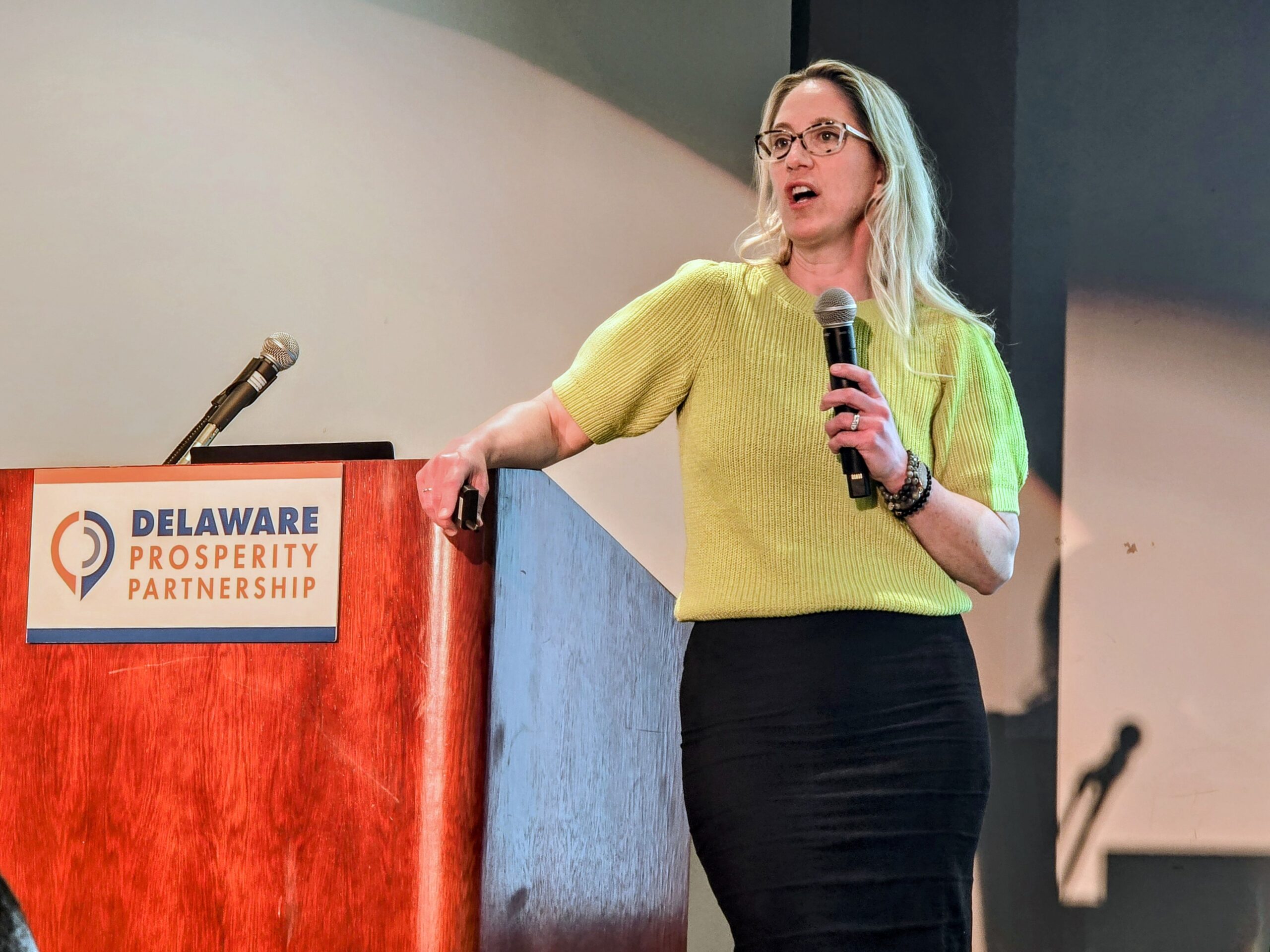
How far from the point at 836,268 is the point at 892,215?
0.10 meters

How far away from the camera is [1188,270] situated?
2613 mm

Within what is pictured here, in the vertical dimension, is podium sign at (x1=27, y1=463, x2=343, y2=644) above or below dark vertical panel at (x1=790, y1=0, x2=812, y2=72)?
below

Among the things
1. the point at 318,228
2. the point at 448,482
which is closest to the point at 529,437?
the point at 448,482

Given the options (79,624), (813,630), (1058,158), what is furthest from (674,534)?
(79,624)

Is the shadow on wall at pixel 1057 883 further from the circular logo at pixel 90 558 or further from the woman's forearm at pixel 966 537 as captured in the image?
the circular logo at pixel 90 558

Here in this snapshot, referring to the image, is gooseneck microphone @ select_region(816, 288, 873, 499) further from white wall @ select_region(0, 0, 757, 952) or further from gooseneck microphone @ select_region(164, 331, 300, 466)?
white wall @ select_region(0, 0, 757, 952)

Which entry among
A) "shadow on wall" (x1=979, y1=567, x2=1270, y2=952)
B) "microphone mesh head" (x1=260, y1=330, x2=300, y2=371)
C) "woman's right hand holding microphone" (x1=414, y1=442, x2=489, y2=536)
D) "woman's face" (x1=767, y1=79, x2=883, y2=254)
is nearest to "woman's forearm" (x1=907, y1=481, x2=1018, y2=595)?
"woman's face" (x1=767, y1=79, x2=883, y2=254)

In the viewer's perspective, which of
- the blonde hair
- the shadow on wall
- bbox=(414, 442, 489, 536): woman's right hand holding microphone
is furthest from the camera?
the shadow on wall

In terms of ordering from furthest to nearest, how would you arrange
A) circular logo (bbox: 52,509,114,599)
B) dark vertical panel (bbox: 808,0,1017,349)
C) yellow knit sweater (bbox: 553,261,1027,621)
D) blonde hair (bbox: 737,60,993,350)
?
dark vertical panel (bbox: 808,0,1017,349) < blonde hair (bbox: 737,60,993,350) < yellow knit sweater (bbox: 553,261,1027,621) < circular logo (bbox: 52,509,114,599)

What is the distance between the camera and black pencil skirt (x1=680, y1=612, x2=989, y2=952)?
48.8 inches

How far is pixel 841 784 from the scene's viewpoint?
1.25 metres

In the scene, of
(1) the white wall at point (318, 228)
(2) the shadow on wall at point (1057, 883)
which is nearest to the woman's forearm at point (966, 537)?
(2) the shadow on wall at point (1057, 883)

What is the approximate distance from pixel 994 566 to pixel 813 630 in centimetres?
23

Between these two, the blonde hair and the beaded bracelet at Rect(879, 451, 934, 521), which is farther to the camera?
the blonde hair
